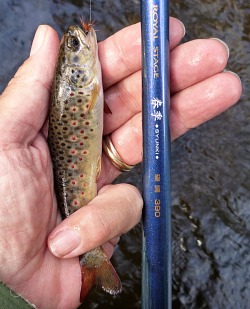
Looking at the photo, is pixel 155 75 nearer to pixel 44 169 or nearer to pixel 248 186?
pixel 44 169

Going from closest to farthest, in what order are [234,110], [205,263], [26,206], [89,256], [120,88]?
[26,206]
[89,256]
[120,88]
[205,263]
[234,110]

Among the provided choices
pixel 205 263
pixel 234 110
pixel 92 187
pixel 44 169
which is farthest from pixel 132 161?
pixel 234 110

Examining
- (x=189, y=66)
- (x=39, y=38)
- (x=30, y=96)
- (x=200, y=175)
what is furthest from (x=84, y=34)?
(x=200, y=175)

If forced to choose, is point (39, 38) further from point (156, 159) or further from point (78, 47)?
point (156, 159)

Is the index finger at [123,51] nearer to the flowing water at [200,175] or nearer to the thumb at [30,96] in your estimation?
the thumb at [30,96]

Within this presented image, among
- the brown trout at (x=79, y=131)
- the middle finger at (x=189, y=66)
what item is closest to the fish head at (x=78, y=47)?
the brown trout at (x=79, y=131)

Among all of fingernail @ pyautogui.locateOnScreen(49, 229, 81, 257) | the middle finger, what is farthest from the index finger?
fingernail @ pyautogui.locateOnScreen(49, 229, 81, 257)
